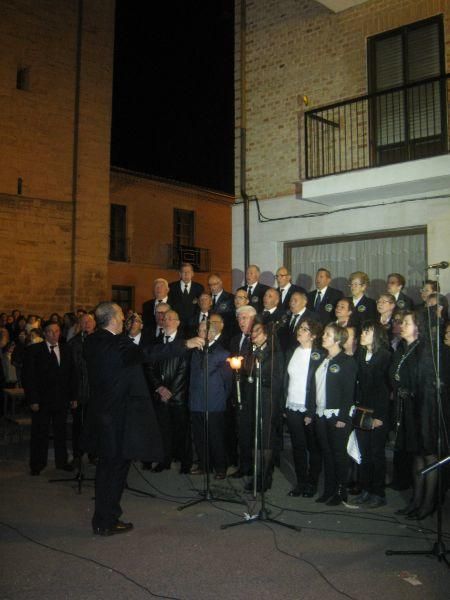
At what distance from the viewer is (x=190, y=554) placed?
5219 mm

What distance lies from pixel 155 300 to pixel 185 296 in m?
0.57

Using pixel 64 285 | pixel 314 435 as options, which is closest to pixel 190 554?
pixel 314 435

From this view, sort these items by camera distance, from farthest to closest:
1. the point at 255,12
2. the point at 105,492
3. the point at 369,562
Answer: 1. the point at 255,12
2. the point at 105,492
3. the point at 369,562

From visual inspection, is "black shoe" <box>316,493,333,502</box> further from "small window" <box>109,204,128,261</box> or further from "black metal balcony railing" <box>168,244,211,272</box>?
"black metal balcony railing" <box>168,244,211,272</box>

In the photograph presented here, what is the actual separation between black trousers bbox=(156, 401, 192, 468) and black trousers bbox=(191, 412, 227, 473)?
0.32 meters

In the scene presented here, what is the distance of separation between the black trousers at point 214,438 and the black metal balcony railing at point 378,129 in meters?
5.81

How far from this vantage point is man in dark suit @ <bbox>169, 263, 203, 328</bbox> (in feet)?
34.5

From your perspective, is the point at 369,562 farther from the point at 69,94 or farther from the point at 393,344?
the point at 69,94

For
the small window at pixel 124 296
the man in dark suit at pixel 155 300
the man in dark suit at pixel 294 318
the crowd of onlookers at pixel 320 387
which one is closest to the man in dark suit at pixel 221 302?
the crowd of onlookers at pixel 320 387

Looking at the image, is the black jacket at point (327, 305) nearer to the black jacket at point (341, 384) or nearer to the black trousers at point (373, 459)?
the black jacket at point (341, 384)

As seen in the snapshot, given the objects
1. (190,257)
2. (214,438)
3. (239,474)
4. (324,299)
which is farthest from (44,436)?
(190,257)

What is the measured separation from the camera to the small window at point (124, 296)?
2644 cm

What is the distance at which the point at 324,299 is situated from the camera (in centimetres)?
977

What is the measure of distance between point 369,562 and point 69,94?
1838cm
